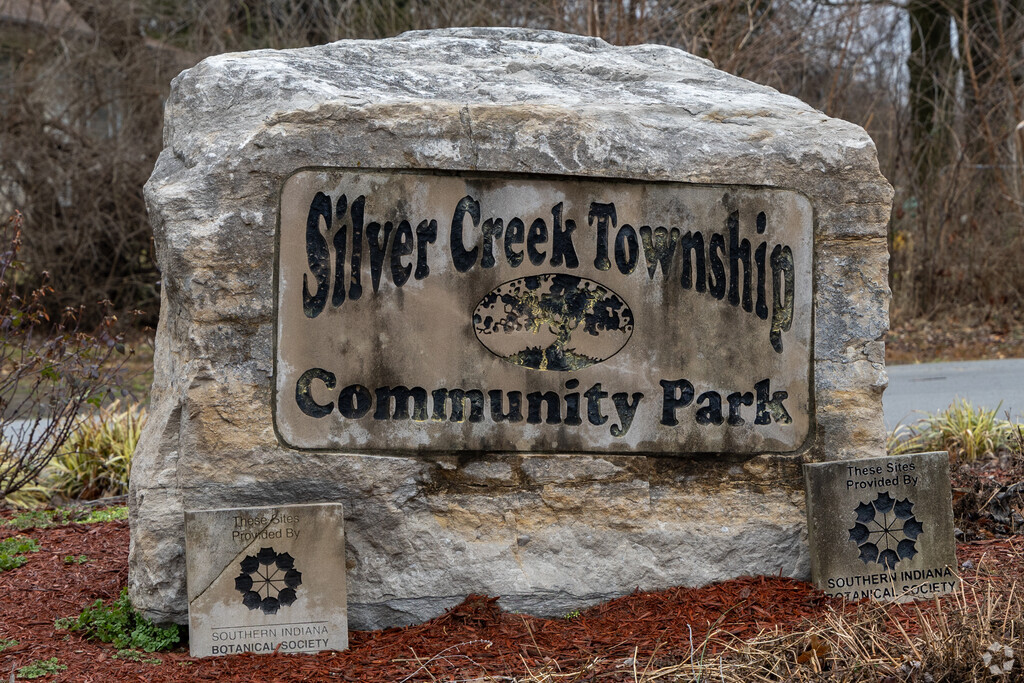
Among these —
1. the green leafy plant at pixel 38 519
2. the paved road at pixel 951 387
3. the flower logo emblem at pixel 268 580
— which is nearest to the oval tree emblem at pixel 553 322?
the flower logo emblem at pixel 268 580

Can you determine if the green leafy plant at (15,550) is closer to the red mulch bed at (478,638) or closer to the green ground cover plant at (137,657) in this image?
the red mulch bed at (478,638)

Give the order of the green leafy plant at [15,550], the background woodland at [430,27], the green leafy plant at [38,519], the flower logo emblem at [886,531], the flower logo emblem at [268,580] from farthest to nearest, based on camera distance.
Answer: the background woodland at [430,27] → the green leafy plant at [38,519] → the green leafy plant at [15,550] → the flower logo emblem at [886,531] → the flower logo emblem at [268,580]

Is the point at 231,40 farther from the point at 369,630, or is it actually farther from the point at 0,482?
the point at 369,630

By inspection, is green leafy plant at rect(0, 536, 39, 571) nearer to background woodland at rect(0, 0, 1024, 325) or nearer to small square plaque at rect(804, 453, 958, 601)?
small square plaque at rect(804, 453, 958, 601)

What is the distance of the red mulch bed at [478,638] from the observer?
10.2 feet

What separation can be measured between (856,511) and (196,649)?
242 cm

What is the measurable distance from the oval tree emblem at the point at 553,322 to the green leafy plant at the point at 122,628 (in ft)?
4.99

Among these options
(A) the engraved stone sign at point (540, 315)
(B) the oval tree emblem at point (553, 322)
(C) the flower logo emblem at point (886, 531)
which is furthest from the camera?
(C) the flower logo emblem at point (886, 531)

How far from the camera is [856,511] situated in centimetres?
367

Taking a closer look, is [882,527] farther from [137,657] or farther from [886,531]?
[137,657]

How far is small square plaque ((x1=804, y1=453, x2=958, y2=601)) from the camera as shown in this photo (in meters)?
3.66

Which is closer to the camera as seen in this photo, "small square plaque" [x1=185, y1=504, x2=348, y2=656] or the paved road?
"small square plaque" [x1=185, y1=504, x2=348, y2=656]

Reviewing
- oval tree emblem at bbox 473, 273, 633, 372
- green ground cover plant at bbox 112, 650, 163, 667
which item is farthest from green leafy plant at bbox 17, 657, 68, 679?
oval tree emblem at bbox 473, 273, 633, 372

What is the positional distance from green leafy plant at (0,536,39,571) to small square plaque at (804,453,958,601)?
11.1 feet
